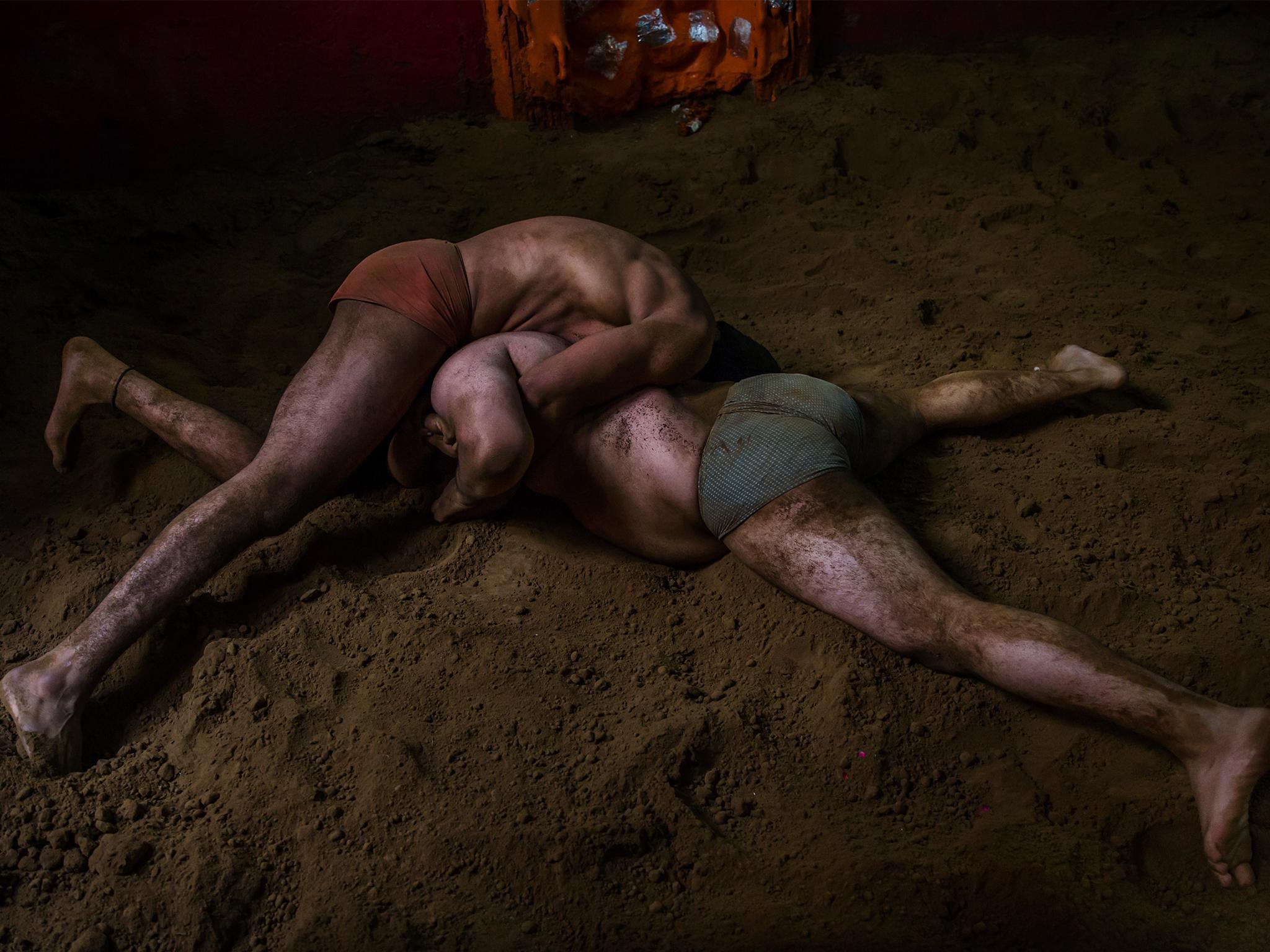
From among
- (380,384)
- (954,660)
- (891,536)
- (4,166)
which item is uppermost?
(4,166)

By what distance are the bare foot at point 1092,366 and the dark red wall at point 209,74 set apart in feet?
9.97

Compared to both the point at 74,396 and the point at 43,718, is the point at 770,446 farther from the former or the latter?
the point at 74,396

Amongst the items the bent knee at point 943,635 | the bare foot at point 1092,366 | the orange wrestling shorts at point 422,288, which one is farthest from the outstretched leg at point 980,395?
the orange wrestling shorts at point 422,288

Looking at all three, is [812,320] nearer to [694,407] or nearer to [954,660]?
[694,407]

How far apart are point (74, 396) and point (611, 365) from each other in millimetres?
1551

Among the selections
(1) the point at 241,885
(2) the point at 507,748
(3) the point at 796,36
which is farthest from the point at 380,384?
A: (3) the point at 796,36

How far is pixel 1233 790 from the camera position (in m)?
1.77

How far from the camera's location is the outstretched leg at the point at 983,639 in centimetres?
179

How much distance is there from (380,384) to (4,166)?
2.57 meters

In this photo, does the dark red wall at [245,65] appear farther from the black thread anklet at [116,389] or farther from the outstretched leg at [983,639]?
the outstretched leg at [983,639]

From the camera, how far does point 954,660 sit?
212cm

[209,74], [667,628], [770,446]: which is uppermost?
[209,74]

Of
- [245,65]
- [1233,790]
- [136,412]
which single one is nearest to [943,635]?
[1233,790]

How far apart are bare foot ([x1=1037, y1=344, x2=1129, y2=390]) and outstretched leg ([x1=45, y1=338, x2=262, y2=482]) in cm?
241
